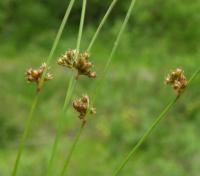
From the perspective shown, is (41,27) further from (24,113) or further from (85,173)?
(85,173)

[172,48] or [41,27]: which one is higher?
[172,48]

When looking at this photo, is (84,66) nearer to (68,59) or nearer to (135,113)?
(68,59)

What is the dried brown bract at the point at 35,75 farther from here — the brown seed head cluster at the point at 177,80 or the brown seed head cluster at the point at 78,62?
the brown seed head cluster at the point at 177,80

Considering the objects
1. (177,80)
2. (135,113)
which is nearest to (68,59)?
(177,80)

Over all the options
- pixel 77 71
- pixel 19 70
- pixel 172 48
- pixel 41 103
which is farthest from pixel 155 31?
pixel 77 71

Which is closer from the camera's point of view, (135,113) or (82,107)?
(82,107)
